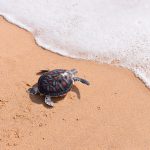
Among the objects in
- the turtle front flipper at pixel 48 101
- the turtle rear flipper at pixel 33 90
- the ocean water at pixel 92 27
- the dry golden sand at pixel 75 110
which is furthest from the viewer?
the ocean water at pixel 92 27

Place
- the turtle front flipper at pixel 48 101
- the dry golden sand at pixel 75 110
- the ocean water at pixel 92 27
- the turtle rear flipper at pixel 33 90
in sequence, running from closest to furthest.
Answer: the dry golden sand at pixel 75 110, the turtle front flipper at pixel 48 101, the turtle rear flipper at pixel 33 90, the ocean water at pixel 92 27

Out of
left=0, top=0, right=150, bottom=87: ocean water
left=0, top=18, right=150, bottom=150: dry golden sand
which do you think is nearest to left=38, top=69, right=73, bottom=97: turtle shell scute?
left=0, top=18, right=150, bottom=150: dry golden sand

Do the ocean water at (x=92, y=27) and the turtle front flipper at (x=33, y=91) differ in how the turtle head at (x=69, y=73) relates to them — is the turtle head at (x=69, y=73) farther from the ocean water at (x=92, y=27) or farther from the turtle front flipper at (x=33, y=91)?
the ocean water at (x=92, y=27)

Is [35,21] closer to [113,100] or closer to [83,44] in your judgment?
[83,44]

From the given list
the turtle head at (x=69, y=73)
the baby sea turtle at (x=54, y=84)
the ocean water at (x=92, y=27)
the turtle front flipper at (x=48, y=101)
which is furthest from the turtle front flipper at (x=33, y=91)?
the ocean water at (x=92, y=27)

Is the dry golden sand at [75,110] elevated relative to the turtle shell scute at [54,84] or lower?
lower

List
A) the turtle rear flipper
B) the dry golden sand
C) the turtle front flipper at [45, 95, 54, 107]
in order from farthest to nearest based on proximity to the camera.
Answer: the turtle rear flipper
the turtle front flipper at [45, 95, 54, 107]
the dry golden sand

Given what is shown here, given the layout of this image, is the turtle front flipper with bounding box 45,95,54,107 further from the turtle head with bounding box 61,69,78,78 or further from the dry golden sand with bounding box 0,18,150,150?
the turtle head with bounding box 61,69,78,78
